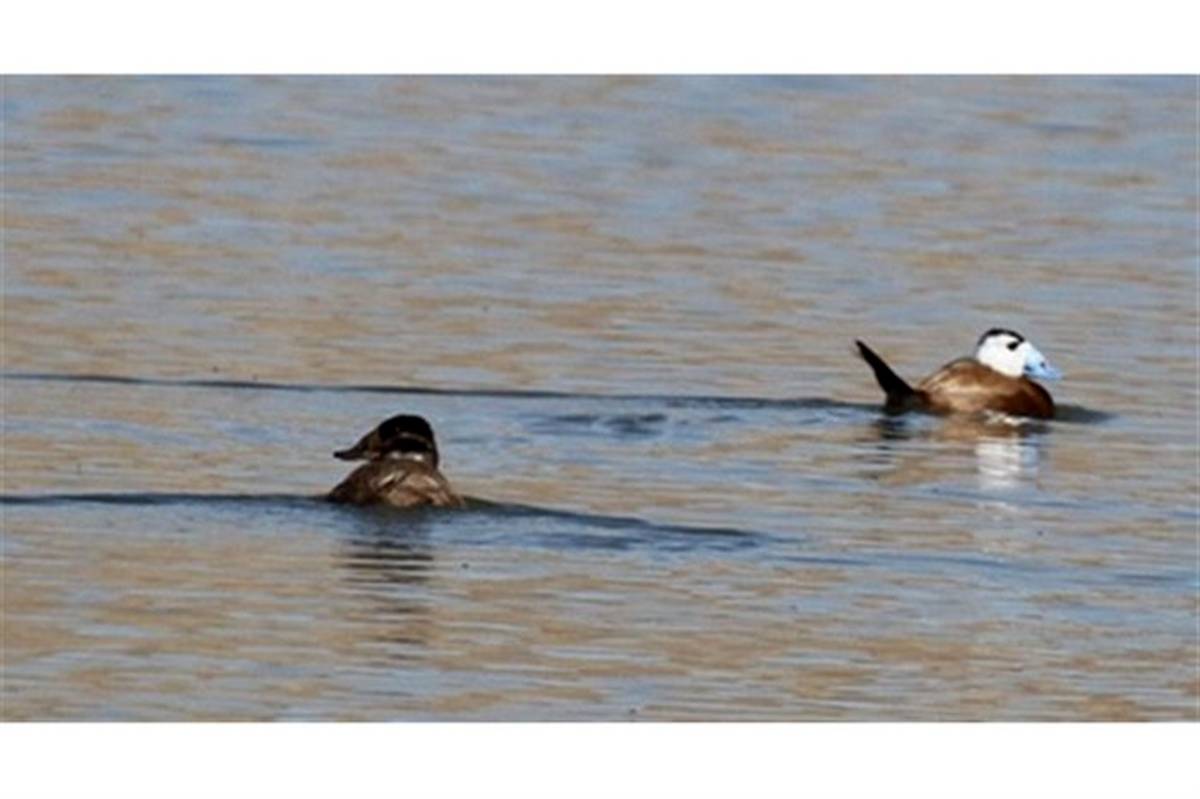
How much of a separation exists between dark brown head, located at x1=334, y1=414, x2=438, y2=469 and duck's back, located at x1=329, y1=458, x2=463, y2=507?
0.05 metres

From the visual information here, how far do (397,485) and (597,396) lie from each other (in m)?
2.39

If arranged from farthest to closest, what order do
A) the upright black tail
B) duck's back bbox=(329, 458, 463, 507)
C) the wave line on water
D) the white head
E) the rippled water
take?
1. the white head
2. the upright black tail
3. the wave line on water
4. duck's back bbox=(329, 458, 463, 507)
5. the rippled water

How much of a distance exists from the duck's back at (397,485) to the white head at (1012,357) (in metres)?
3.42

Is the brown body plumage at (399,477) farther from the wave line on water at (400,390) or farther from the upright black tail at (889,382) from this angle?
the upright black tail at (889,382)

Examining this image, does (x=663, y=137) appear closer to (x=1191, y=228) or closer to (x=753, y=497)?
(x=1191, y=228)

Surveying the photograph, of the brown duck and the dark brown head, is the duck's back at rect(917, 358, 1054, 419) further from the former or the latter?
the dark brown head

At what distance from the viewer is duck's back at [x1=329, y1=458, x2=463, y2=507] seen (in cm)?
1177

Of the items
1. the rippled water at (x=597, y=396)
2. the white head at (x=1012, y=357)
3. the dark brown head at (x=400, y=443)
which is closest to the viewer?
the rippled water at (x=597, y=396)

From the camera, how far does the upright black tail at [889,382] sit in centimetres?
1430

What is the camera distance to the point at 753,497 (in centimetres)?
1235

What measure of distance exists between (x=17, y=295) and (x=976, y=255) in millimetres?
4253

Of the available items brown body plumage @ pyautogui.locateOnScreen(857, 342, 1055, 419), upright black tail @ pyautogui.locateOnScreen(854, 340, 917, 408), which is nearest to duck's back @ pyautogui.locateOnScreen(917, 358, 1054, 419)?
brown body plumage @ pyautogui.locateOnScreen(857, 342, 1055, 419)

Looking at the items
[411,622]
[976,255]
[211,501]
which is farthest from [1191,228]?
[411,622]

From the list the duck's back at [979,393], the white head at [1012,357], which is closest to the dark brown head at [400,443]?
the duck's back at [979,393]
